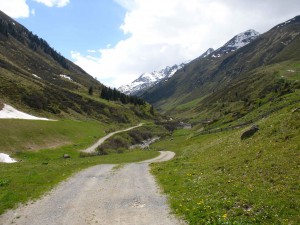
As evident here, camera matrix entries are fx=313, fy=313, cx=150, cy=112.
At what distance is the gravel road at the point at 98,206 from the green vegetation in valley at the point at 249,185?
130cm

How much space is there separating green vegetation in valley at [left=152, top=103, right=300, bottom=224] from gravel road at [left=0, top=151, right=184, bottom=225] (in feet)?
4.25

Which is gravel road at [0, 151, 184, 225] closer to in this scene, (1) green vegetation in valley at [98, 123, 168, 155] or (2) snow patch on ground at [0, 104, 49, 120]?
(1) green vegetation in valley at [98, 123, 168, 155]

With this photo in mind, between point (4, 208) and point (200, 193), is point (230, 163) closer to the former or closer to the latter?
point (200, 193)

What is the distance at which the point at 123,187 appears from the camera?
89.2 ft

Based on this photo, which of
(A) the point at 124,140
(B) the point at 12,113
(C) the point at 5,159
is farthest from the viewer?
(A) the point at 124,140

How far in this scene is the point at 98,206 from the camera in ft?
68.3

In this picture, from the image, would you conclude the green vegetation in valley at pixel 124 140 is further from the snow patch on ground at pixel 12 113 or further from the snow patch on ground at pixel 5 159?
the snow patch on ground at pixel 12 113

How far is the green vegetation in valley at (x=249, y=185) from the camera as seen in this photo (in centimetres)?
1634

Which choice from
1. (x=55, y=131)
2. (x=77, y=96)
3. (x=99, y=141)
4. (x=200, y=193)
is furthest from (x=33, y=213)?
(x=77, y=96)

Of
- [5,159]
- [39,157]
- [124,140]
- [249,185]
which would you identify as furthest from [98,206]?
[124,140]

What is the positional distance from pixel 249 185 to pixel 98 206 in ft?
33.6

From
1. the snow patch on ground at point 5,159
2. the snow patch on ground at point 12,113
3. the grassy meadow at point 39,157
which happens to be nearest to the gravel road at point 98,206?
the grassy meadow at point 39,157

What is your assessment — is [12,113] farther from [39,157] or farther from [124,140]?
[39,157]

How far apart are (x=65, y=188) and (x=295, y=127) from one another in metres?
22.7
